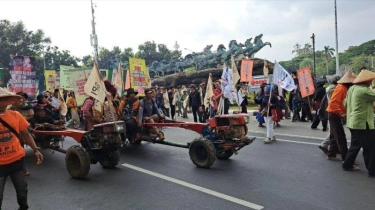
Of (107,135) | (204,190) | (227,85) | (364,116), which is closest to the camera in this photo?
(204,190)

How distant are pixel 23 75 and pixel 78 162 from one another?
507 cm

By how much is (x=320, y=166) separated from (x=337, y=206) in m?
2.08

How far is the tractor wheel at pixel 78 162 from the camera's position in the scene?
5.84 metres

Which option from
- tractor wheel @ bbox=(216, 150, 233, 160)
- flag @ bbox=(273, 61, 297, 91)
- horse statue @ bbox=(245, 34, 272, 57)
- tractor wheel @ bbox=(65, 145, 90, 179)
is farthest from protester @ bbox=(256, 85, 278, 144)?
horse statue @ bbox=(245, 34, 272, 57)

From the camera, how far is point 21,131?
3951 mm

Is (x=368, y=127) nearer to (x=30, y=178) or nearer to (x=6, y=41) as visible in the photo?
(x=30, y=178)

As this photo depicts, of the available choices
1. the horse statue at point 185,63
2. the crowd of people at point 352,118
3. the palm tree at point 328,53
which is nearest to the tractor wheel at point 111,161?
the crowd of people at point 352,118

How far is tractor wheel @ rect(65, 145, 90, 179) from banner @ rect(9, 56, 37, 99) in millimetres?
4693

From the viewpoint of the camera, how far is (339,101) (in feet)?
21.0

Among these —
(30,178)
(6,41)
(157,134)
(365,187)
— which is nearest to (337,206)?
(365,187)

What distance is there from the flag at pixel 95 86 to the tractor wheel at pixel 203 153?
7.28 feet

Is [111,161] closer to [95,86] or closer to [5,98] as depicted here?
[95,86]

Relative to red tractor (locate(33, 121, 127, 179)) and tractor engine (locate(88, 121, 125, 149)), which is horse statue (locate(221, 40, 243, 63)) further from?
tractor engine (locate(88, 121, 125, 149))

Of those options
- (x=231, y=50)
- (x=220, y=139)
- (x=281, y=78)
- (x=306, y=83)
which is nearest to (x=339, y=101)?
(x=220, y=139)
